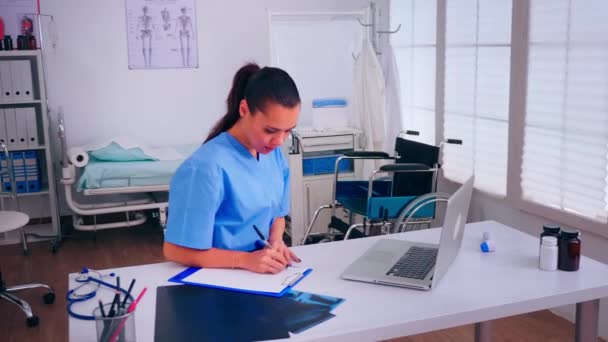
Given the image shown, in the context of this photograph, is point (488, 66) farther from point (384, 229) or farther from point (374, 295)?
point (374, 295)

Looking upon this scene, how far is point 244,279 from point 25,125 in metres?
3.16

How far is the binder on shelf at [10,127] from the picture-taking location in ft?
13.3

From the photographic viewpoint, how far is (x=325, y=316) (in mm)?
1355

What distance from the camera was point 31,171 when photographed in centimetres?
418

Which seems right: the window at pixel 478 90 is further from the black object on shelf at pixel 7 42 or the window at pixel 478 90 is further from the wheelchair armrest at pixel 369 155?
the black object on shelf at pixel 7 42

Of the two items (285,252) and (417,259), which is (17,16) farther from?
(417,259)

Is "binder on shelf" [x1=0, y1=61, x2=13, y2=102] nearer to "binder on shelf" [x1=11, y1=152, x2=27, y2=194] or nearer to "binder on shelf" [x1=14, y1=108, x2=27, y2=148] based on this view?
"binder on shelf" [x1=14, y1=108, x2=27, y2=148]

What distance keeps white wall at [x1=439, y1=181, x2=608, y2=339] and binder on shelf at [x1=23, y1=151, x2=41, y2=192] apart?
2801 millimetres

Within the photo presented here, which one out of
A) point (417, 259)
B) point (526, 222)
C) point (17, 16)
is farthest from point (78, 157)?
point (417, 259)

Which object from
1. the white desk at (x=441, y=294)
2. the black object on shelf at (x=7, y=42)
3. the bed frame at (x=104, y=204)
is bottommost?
the bed frame at (x=104, y=204)

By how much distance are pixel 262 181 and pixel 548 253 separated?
2.76 feet

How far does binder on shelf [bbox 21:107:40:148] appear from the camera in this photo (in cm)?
410

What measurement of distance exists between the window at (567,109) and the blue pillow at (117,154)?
255cm

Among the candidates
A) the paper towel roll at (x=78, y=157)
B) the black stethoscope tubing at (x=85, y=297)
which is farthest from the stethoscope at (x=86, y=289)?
the paper towel roll at (x=78, y=157)
